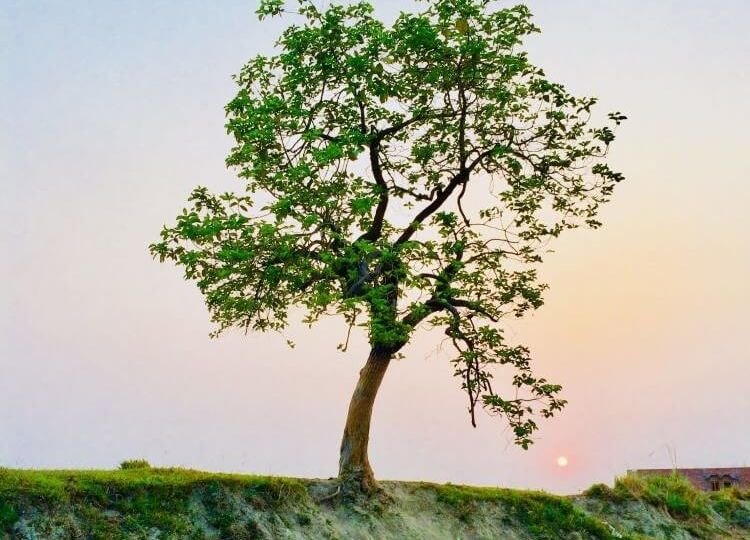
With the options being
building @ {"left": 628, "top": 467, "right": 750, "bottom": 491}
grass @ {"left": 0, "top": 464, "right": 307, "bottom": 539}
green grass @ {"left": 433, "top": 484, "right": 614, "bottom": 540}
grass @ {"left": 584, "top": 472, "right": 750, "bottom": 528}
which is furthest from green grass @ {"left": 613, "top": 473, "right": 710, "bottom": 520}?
grass @ {"left": 0, "top": 464, "right": 307, "bottom": 539}

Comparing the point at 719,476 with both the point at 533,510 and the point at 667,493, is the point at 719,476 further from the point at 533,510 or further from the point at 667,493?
the point at 533,510

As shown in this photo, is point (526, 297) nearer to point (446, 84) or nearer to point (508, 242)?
point (508, 242)

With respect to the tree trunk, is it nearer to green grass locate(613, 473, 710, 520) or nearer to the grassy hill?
the grassy hill

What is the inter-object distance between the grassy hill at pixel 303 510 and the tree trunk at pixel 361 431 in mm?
480

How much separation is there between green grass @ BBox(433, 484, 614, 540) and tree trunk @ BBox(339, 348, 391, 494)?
9.04ft

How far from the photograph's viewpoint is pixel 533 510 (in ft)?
77.6

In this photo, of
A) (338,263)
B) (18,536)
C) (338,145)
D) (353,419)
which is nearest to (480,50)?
(338,145)

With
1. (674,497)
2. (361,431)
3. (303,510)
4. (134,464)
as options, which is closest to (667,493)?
(674,497)

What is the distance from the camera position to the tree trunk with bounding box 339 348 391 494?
21.0 meters

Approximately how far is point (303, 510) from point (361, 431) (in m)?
2.51

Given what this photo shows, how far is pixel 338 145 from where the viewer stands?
62.0 feet

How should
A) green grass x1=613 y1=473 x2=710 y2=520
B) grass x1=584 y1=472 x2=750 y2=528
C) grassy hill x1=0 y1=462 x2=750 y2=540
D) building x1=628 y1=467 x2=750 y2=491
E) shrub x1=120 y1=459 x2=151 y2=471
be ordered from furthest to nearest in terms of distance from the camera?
building x1=628 y1=467 x2=750 y2=491
green grass x1=613 y1=473 x2=710 y2=520
grass x1=584 y1=472 x2=750 y2=528
shrub x1=120 y1=459 x2=151 y2=471
grassy hill x1=0 y1=462 x2=750 y2=540

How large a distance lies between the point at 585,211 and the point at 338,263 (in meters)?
7.25

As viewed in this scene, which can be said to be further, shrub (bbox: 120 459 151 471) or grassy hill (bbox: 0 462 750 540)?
shrub (bbox: 120 459 151 471)
